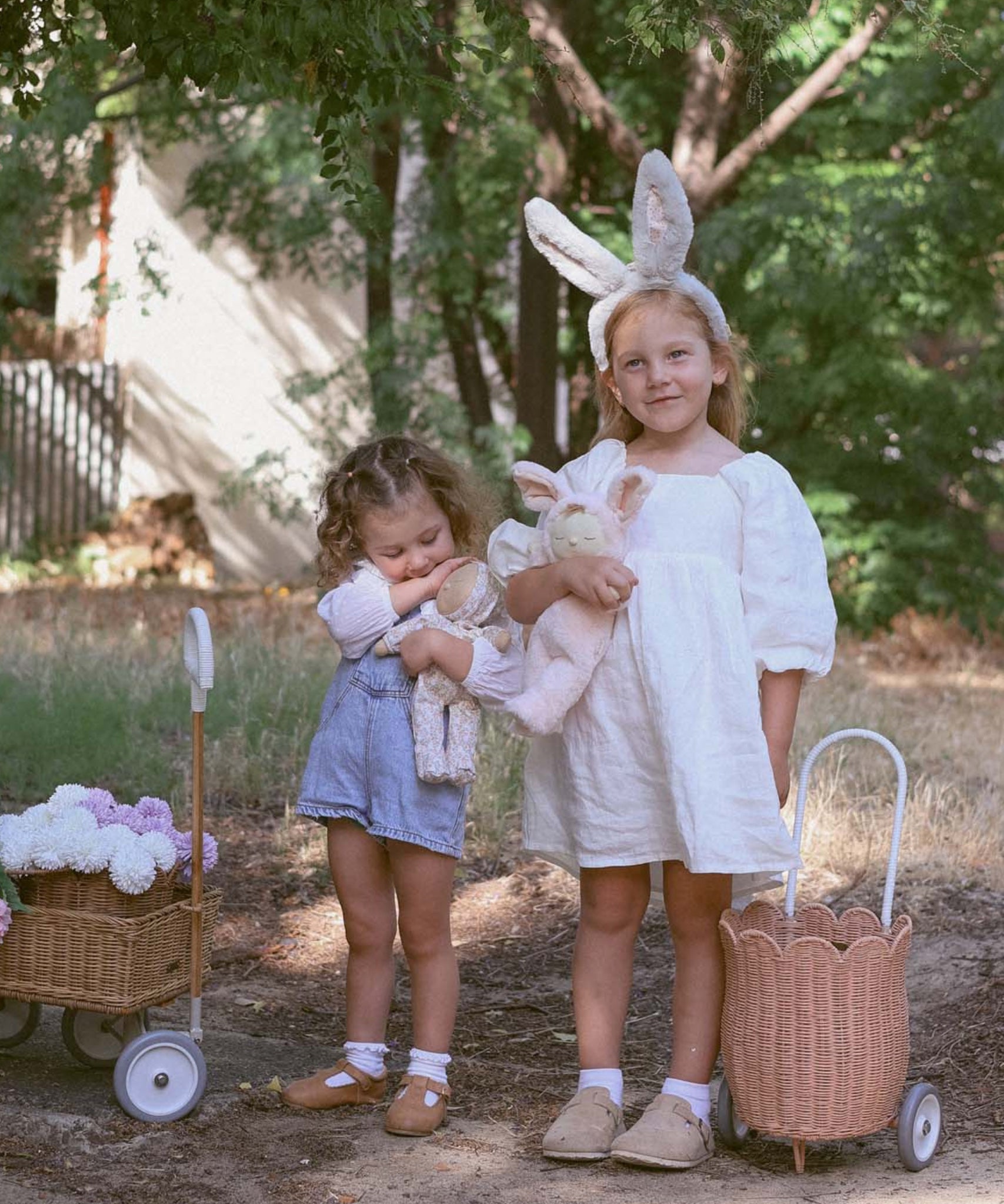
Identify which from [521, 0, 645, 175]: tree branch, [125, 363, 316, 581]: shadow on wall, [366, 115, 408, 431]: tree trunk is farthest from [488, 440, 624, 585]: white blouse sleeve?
[125, 363, 316, 581]: shadow on wall

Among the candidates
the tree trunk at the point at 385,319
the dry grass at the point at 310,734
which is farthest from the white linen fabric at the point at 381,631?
the tree trunk at the point at 385,319

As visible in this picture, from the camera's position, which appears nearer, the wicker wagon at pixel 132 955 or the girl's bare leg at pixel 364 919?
the wicker wagon at pixel 132 955

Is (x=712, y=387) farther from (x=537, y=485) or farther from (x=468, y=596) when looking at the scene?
(x=468, y=596)

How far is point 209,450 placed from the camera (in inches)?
556

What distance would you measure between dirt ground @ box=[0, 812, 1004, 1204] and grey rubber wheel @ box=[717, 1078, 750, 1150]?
0.10ft

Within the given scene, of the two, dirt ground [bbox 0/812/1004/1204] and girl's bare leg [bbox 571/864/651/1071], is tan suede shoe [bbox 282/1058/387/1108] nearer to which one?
dirt ground [bbox 0/812/1004/1204]

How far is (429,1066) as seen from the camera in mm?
3496

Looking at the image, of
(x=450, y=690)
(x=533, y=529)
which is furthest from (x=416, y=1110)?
(x=533, y=529)

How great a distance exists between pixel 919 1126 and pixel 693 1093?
17.8 inches

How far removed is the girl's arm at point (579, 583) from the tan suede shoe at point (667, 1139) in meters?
1.03

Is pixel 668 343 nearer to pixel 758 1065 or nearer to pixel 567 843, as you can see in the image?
pixel 567 843

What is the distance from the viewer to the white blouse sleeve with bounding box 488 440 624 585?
3535 mm

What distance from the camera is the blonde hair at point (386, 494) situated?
3.51 meters

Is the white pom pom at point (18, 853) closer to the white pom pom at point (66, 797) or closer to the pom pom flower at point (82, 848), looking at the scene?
the pom pom flower at point (82, 848)
